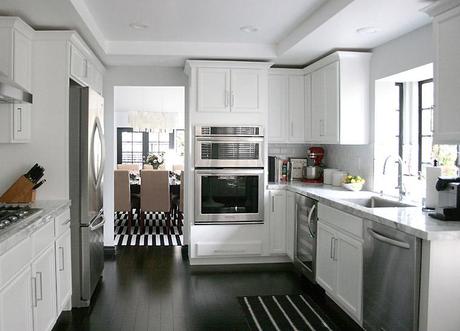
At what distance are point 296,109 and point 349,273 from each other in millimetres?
2420

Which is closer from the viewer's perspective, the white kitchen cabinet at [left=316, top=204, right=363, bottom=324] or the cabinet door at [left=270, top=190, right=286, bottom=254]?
the white kitchen cabinet at [left=316, top=204, right=363, bottom=324]

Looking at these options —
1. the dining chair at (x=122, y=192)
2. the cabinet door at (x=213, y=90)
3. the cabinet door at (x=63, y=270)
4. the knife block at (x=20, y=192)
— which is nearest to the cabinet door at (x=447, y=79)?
the cabinet door at (x=213, y=90)

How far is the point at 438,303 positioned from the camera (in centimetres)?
231

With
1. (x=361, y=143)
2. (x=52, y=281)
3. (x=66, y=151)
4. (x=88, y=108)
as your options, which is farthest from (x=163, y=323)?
(x=361, y=143)

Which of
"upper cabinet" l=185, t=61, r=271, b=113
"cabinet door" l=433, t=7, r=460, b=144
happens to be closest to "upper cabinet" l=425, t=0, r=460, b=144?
"cabinet door" l=433, t=7, r=460, b=144

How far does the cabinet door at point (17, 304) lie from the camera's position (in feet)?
6.95

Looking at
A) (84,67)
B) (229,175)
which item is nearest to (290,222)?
(229,175)

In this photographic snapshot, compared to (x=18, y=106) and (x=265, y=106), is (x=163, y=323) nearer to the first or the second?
(x=18, y=106)

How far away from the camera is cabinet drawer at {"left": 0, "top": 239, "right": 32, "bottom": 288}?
211 cm

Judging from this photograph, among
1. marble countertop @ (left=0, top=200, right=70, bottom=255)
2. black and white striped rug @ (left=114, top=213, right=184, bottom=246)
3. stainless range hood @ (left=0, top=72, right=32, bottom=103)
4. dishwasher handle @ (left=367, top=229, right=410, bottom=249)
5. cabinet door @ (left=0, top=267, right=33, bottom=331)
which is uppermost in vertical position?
A: stainless range hood @ (left=0, top=72, right=32, bottom=103)

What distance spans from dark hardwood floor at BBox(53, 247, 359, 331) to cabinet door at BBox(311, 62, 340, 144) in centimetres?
150

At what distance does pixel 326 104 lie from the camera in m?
4.57

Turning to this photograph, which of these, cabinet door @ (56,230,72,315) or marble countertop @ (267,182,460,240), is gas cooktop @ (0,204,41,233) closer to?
cabinet door @ (56,230,72,315)

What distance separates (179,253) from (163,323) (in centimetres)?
208
